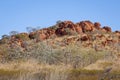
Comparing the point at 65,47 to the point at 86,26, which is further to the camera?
the point at 86,26

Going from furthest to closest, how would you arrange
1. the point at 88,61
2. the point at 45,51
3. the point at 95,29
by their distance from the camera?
the point at 95,29, the point at 45,51, the point at 88,61

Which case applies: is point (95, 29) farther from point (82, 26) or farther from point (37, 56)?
point (37, 56)

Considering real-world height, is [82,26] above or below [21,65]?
above

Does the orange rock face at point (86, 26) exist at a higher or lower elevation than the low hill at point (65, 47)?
higher

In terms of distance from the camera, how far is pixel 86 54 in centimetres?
3041

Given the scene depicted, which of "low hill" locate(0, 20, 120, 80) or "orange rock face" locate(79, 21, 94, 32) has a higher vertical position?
"orange rock face" locate(79, 21, 94, 32)

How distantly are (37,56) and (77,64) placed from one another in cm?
438

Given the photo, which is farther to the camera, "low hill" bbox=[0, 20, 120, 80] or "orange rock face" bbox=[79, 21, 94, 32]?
"orange rock face" bbox=[79, 21, 94, 32]

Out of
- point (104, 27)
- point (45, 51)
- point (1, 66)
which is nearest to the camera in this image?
point (1, 66)

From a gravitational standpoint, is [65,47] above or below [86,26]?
below

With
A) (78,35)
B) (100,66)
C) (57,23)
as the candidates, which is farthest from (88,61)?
(57,23)

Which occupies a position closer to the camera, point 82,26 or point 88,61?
point 88,61

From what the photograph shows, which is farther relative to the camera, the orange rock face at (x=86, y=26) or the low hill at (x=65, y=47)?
the orange rock face at (x=86, y=26)

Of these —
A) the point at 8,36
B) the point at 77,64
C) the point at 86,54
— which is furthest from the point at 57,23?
the point at 77,64
